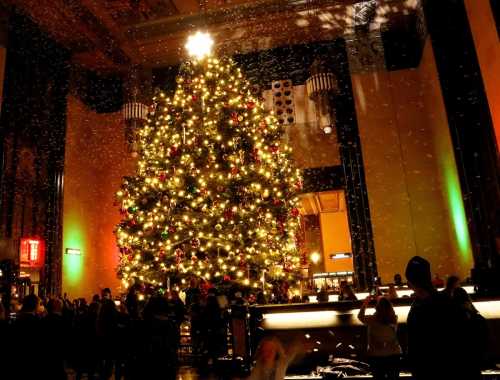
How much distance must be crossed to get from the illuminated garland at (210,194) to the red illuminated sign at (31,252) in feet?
9.88

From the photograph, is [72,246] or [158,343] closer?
[158,343]

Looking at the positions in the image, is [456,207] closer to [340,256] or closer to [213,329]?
[213,329]

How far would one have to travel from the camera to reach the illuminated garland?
8.61 metres

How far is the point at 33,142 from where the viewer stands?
37.6 feet

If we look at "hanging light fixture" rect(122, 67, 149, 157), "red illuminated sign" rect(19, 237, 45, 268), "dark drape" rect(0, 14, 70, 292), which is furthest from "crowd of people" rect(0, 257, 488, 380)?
"hanging light fixture" rect(122, 67, 149, 157)

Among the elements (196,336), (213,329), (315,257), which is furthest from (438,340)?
(315,257)

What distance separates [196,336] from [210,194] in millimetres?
3050

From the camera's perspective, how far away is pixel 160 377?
3.25 metres

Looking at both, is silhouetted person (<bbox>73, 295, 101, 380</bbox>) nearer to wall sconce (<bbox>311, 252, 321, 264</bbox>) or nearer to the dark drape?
the dark drape

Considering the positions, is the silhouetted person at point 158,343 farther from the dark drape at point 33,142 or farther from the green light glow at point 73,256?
the green light glow at point 73,256

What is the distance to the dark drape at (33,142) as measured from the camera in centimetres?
1048

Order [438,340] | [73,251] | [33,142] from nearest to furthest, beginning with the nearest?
1. [438,340]
2. [33,142]
3. [73,251]

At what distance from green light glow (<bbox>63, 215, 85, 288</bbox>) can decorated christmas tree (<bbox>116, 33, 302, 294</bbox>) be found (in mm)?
3250

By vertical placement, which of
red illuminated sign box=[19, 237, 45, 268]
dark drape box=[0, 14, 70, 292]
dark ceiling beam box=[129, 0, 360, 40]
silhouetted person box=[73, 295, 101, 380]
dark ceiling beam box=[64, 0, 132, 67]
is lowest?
A: silhouetted person box=[73, 295, 101, 380]
